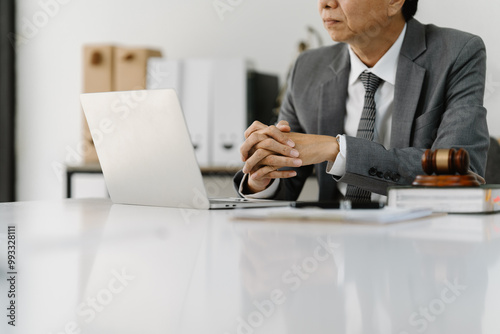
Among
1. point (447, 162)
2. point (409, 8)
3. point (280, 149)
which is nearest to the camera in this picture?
point (447, 162)

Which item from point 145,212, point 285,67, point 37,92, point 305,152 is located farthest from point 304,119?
point 37,92

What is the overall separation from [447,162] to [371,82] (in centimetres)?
75

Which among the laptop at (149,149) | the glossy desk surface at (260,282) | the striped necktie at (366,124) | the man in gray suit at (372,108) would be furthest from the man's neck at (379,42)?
the glossy desk surface at (260,282)

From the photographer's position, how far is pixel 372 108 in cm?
161

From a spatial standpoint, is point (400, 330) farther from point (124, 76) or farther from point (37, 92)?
point (37, 92)

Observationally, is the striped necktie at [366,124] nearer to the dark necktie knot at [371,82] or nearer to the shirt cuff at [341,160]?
the dark necktie knot at [371,82]

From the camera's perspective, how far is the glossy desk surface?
13.9 inches

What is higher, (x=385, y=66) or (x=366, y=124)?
(x=385, y=66)

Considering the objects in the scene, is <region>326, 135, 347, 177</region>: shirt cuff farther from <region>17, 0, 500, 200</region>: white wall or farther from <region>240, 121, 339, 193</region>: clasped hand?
<region>17, 0, 500, 200</region>: white wall

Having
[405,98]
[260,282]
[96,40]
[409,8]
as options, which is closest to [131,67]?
[96,40]

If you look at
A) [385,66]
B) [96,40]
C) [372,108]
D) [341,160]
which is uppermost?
[96,40]

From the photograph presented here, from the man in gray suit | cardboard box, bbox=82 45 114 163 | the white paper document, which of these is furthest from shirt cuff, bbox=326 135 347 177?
cardboard box, bbox=82 45 114 163

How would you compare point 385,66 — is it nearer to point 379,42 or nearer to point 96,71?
point 379,42

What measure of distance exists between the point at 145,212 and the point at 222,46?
2.20 m
